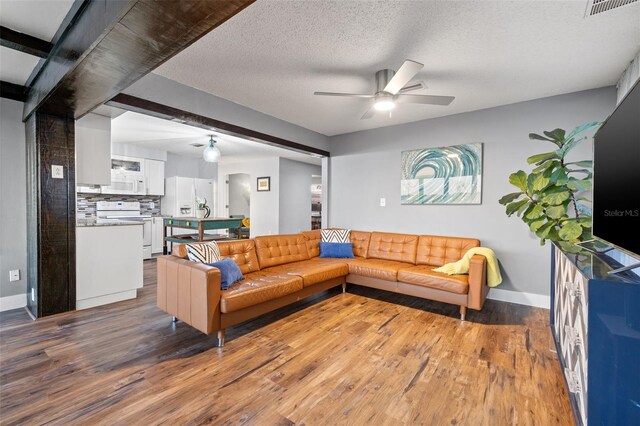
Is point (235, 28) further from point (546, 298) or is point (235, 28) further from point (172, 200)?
point (172, 200)

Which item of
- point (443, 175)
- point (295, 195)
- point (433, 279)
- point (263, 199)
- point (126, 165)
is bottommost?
point (433, 279)

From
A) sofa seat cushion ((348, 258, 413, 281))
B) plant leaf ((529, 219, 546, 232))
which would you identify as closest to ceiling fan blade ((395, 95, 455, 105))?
plant leaf ((529, 219, 546, 232))

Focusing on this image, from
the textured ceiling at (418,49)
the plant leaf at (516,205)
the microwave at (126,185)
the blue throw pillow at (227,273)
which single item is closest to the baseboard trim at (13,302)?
the blue throw pillow at (227,273)

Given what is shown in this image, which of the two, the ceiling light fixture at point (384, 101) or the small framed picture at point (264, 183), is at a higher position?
the ceiling light fixture at point (384, 101)

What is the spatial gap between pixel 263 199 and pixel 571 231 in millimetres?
6495

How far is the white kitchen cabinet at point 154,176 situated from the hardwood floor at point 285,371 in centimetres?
371

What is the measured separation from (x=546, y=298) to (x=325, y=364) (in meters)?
2.88

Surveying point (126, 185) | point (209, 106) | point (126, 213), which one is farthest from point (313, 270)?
point (126, 213)

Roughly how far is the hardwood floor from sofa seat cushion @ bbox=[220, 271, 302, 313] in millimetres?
309

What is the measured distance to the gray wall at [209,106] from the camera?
109 inches

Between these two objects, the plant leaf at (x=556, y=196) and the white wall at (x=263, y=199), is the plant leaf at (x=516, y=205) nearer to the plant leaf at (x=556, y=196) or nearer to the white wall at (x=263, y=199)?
the plant leaf at (x=556, y=196)

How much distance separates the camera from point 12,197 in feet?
10.1

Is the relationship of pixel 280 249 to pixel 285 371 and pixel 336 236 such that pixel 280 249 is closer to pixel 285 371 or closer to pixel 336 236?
pixel 336 236

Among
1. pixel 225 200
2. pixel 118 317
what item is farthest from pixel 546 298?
pixel 225 200
